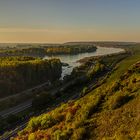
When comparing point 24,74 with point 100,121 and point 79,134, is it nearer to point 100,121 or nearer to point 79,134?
point 100,121

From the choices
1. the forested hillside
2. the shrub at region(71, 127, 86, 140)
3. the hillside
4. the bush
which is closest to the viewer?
the hillside

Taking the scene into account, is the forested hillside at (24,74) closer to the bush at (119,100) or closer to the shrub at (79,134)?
the bush at (119,100)

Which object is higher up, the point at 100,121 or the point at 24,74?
the point at 100,121

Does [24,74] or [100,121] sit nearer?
[100,121]

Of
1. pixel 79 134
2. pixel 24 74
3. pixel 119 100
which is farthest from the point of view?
pixel 24 74

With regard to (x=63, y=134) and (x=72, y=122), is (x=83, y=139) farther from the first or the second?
(x=72, y=122)

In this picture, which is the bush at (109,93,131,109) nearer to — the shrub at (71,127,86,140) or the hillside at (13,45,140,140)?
the hillside at (13,45,140,140)

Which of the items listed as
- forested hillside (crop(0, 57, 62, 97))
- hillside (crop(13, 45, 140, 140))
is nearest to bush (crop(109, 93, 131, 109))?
hillside (crop(13, 45, 140, 140))

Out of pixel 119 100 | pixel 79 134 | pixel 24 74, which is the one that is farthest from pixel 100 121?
pixel 24 74
